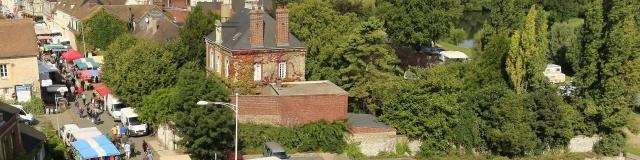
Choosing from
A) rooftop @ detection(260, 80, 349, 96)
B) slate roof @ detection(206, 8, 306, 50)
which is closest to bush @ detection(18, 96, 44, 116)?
slate roof @ detection(206, 8, 306, 50)

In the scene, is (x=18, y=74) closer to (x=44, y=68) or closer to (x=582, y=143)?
(x=44, y=68)

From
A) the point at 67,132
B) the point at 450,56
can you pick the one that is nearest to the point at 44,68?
the point at 67,132

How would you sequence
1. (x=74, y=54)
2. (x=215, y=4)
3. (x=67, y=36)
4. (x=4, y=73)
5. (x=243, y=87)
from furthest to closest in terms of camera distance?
(x=215, y=4)
(x=67, y=36)
(x=74, y=54)
(x=4, y=73)
(x=243, y=87)

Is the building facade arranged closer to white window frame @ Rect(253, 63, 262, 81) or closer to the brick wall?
white window frame @ Rect(253, 63, 262, 81)

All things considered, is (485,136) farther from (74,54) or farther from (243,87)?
(74,54)

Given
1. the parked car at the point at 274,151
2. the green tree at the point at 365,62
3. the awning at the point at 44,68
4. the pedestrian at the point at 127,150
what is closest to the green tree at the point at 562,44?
the green tree at the point at 365,62

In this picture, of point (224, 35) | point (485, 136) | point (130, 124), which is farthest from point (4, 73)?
point (485, 136)
